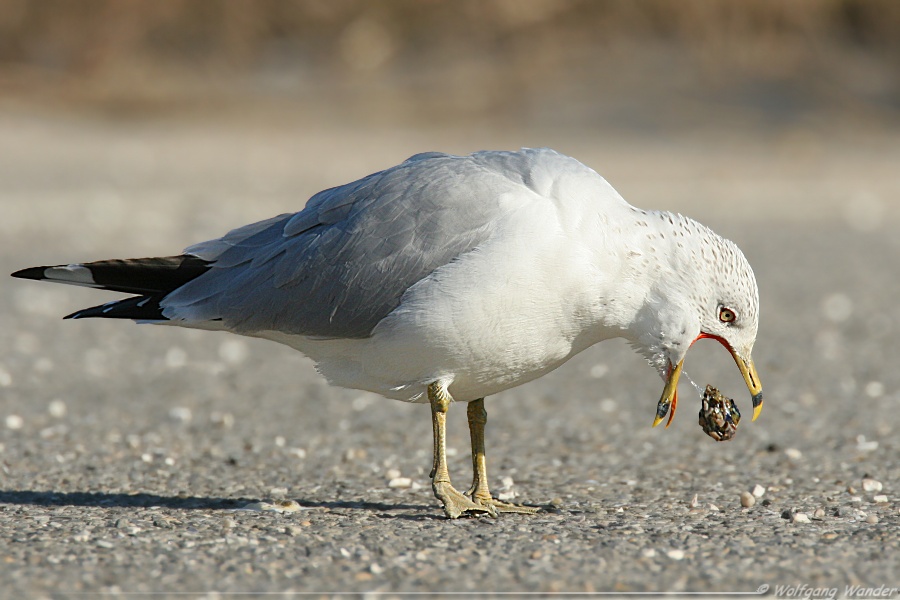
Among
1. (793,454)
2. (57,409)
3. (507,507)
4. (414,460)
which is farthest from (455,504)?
(57,409)

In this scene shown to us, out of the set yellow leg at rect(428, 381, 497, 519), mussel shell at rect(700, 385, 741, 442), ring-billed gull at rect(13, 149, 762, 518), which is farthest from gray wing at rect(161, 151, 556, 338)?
mussel shell at rect(700, 385, 741, 442)

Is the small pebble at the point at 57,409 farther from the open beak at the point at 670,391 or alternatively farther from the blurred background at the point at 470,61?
the blurred background at the point at 470,61

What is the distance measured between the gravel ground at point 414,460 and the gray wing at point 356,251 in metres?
0.76

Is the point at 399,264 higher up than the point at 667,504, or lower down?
higher up

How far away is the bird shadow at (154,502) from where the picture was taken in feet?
15.6

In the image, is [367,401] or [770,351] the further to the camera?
[770,351]

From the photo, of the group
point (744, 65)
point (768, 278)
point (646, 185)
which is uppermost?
A: point (744, 65)

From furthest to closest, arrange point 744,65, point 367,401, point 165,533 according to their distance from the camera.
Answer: point 744,65, point 367,401, point 165,533

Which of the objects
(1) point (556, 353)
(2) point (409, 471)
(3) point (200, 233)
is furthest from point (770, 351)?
(3) point (200, 233)

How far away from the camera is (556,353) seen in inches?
173

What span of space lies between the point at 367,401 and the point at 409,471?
146 cm

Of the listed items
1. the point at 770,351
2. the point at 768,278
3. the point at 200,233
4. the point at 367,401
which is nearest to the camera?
the point at 367,401

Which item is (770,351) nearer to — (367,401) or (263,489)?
(367,401)

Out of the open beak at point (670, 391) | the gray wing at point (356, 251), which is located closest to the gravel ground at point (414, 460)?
the open beak at point (670, 391)
